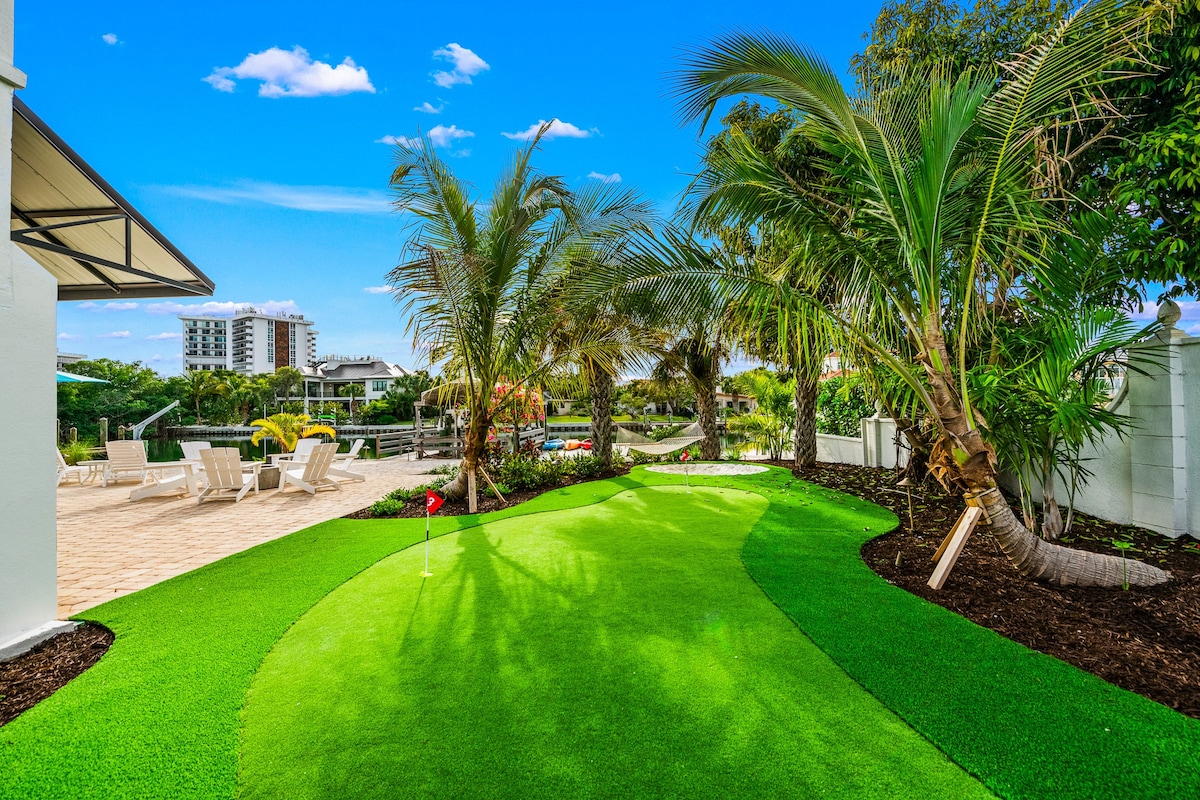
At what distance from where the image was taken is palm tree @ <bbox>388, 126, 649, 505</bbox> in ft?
24.4

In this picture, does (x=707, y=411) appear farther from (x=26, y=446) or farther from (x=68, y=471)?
(x=68, y=471)

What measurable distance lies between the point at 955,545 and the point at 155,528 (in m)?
9.19

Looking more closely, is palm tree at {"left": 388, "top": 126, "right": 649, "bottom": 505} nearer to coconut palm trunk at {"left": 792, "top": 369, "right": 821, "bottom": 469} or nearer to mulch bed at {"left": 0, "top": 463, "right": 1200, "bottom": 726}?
mulch bed at {"left": 0, "top": 463, "right": 1200, "bottom": 726}

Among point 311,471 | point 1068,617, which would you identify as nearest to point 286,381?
point 311,471

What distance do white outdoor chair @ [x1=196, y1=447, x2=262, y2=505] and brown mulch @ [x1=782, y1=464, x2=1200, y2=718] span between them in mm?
9415

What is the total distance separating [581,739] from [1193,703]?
119 inches

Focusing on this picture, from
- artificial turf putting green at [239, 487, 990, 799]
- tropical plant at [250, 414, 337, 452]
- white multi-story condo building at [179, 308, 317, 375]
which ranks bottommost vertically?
artificial turf putting green at [239, 487, 990, 799]

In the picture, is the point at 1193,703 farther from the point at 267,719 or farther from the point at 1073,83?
the point at 267,719

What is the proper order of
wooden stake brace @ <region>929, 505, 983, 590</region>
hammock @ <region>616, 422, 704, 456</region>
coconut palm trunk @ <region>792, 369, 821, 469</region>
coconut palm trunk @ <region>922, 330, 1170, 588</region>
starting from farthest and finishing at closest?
hammock @ <region>616, 422, 704, 456</region>, coconut palm trunk @ <region>792, 369, 821, 469</region>, wooden stake brace @ <region>929, 505, 983, 590</region>, coconut palm trunk @ <region>922, 330, 1170, 588</region>

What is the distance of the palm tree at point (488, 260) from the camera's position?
7.44m

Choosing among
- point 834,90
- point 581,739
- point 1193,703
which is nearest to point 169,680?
point 581,739

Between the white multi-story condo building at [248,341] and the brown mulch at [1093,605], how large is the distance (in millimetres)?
124658

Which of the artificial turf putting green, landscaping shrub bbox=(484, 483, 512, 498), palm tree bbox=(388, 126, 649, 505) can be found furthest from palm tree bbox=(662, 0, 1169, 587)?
landscaping shrub bbox=(484, 483, 512, 498)

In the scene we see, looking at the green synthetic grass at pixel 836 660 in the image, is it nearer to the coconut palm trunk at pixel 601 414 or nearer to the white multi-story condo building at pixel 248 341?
the coconut palm trunk at pixel 601 414
